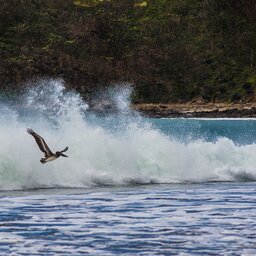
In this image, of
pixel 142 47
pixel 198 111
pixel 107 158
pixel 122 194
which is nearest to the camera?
pixel 122 194

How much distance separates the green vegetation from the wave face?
98875 mm

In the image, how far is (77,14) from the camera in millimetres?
171000

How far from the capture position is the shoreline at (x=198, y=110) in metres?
132

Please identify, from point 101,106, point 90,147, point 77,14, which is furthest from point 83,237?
point 77,14

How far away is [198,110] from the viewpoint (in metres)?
136

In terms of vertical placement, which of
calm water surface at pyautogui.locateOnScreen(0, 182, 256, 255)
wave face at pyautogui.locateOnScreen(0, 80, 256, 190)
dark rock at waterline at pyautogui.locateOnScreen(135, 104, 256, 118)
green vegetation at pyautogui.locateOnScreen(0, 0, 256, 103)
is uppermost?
green vegetation at pyautogui.locateOnScreen(0, 0, 256, 103)

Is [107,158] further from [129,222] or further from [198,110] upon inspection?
[198,110]

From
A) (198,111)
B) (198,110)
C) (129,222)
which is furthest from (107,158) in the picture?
(198,110)

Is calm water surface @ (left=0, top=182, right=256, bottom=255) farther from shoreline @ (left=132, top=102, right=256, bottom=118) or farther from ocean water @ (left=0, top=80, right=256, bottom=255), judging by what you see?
shoreline @ (left=132, top=102, right=256, bottom=118)

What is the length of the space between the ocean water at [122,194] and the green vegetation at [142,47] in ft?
329

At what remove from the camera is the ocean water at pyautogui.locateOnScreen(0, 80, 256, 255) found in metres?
21.9

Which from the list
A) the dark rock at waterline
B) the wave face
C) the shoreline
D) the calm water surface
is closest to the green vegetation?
the shoreline

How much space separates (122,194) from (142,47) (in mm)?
128853

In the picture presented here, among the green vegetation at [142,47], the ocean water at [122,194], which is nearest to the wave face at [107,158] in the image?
the ocean water at [122,194]
